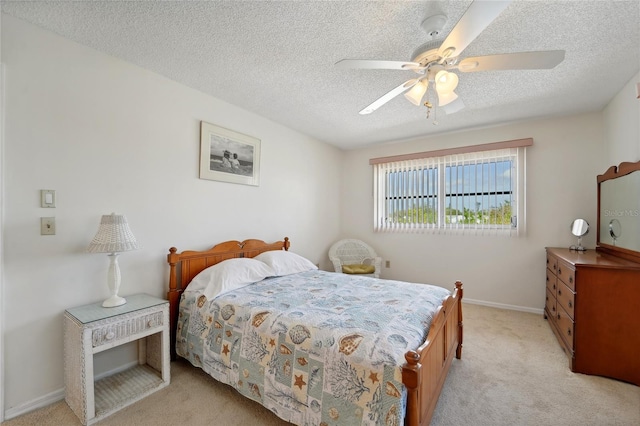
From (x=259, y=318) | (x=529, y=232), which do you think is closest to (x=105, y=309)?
(x=259, y=318)

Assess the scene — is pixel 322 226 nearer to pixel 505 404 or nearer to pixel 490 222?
pixel 490 222

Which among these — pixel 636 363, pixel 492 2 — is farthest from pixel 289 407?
pixel 636 363

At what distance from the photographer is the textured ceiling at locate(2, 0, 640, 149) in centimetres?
165

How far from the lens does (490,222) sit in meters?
3.78

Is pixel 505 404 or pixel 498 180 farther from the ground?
pixel 498 180

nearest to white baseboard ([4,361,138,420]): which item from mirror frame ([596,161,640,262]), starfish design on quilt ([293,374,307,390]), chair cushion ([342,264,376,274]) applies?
starfish design on quilt ([293,374,307,390])

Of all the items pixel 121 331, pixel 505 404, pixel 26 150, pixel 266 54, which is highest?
pixel 266 54

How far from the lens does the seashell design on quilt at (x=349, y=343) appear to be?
1429 mm

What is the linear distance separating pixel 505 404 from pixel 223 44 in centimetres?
322

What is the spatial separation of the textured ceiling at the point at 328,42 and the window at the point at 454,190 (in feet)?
3.01

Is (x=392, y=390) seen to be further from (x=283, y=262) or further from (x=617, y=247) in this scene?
(x=617, y=247)

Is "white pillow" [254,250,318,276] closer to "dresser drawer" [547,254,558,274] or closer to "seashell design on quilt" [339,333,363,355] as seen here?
"seashell design on quilt" [339,333,363,355]

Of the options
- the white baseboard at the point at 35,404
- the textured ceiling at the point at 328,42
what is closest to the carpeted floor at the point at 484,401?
the white baseboard at the point at 35,404

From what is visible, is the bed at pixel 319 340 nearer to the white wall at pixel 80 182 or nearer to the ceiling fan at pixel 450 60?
the white wall at pixel 80 182
